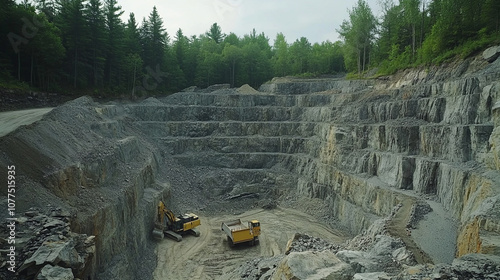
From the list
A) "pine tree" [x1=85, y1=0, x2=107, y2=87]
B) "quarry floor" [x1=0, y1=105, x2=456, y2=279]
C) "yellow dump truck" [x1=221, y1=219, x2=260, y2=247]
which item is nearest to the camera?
"quarry floor" [x1=0, y1=105, x2=456, y2=279]

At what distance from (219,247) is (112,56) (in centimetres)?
3016

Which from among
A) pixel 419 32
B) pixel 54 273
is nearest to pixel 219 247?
pixel 54 273

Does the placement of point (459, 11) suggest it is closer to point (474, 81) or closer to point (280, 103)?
point (474, 81)

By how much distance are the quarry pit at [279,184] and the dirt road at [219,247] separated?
4.1 inches

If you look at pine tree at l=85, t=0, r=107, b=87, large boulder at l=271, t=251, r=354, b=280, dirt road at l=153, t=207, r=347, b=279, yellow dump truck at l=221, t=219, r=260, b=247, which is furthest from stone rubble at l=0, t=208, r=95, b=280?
pine tree at l=85, t=0, r=107, b=87

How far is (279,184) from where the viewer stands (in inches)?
1065

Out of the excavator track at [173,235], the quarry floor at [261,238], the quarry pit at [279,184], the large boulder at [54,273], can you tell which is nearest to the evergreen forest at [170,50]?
the quarry pit at [279,184]

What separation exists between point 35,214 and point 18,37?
22.9 m

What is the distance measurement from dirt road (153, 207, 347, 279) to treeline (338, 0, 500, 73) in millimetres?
16363

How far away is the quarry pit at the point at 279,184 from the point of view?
31.1 ft

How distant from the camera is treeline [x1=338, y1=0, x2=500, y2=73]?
24.6 meters

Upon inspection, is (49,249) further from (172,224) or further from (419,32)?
(419,32)

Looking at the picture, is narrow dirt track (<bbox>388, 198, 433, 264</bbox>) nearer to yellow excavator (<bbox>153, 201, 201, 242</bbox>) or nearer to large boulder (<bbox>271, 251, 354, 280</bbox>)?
large boulder (<bbox>271, 251, 354, 280</bbox>)

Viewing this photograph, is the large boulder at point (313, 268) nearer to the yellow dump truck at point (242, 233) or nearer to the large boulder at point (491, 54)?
the yellow dump truck at point (242, 233)
